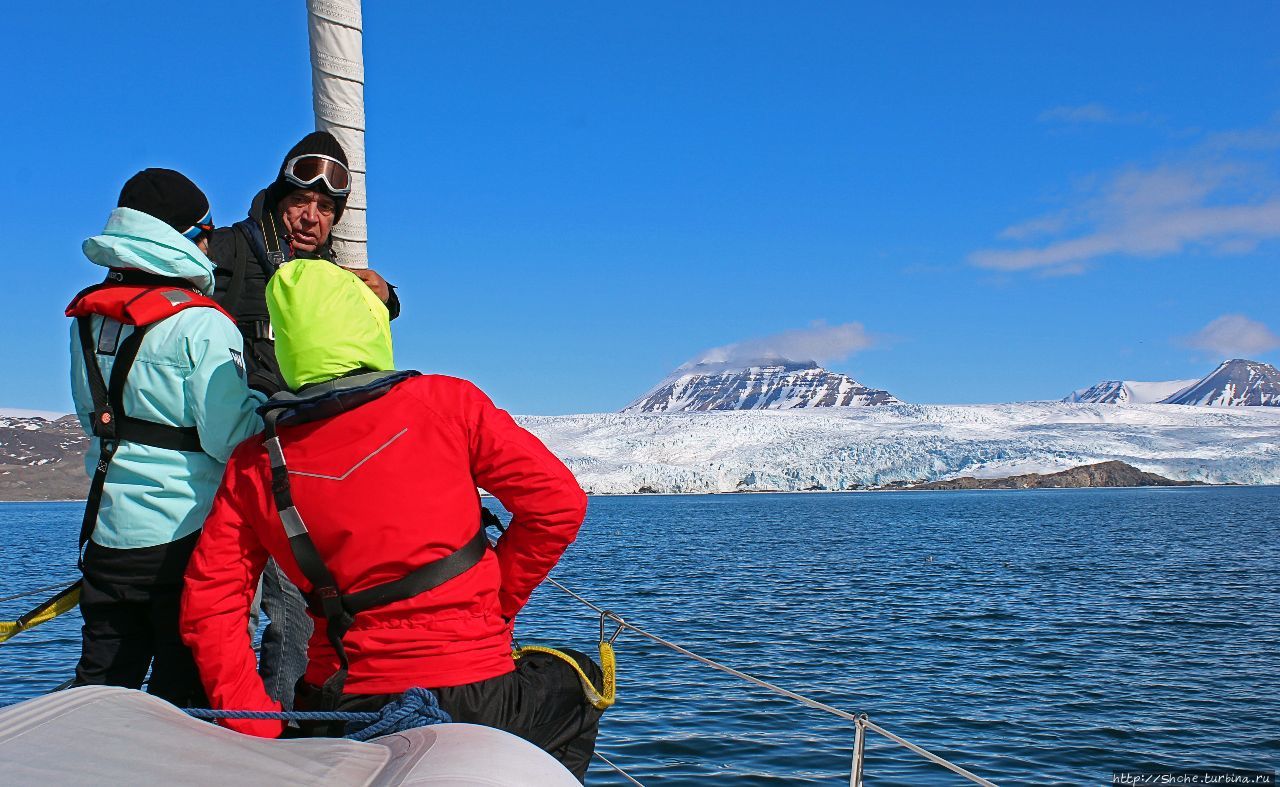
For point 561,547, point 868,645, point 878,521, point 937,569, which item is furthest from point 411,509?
point 878,521

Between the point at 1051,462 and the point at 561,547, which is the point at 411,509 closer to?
the point at 561,547

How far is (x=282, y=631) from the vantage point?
296cm

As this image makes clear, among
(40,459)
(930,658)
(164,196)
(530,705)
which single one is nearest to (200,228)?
(164,196)

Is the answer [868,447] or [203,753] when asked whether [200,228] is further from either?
[868,447]

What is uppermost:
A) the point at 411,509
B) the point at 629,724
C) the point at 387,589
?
the point at 411,509

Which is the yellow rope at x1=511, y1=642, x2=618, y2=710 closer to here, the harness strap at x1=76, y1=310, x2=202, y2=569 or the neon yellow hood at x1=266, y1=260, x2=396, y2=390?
the neon yellow hood at x1=266, y1=260, x2=396, y2=390

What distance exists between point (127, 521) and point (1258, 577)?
25.3 metres

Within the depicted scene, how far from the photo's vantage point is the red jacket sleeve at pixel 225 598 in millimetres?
2262

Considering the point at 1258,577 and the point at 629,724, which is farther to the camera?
the point at 1258,577

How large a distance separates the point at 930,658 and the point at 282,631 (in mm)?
11093

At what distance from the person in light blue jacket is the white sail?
1.06m

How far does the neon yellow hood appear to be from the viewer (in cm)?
220

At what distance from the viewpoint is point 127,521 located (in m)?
2.53

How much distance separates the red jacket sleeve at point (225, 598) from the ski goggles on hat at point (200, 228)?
0.81 meters
